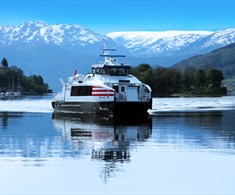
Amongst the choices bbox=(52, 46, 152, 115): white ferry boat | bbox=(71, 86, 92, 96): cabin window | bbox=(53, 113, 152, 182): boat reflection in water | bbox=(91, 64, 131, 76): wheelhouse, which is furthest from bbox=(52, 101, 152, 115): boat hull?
bbox=(53, 113, 152, 182): boat reflection in water

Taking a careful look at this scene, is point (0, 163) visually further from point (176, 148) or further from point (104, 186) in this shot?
point (176, 148)

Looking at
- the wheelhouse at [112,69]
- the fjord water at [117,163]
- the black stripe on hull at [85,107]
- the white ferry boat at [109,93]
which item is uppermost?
the wheelhouse at [112,69]

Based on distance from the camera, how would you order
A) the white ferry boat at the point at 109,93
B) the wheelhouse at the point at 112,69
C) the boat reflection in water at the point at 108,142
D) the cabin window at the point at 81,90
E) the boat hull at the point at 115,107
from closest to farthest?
the boat reflection in water at the point at 108,142
the boat hull at the point at 115,107
the white ferry boat at the point at 109,93
the cabin window at the point at 81,90
the wheelhouse at the point at 112,69

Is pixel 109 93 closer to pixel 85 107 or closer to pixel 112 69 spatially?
pixel 85 107

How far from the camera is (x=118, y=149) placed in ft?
110

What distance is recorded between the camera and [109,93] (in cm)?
7069

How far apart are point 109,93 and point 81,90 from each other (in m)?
A: 7.06

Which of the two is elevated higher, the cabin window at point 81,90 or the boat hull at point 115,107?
the cabin window at point 81,90

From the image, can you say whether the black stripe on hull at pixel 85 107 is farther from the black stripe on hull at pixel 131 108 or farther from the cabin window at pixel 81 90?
the cabin window at pixel 81 90

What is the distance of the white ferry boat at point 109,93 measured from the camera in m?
71.2

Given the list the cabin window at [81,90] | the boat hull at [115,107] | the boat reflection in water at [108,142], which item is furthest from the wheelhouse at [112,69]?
the boat reflection in water at [108,142]

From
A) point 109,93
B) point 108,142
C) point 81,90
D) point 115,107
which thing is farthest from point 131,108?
point 108,142

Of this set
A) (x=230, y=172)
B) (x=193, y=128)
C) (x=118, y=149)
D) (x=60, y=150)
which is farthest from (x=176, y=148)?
(x=193, y=128)

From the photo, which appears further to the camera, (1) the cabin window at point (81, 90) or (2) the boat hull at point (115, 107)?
(1) the cabin window at point (81, 90)
